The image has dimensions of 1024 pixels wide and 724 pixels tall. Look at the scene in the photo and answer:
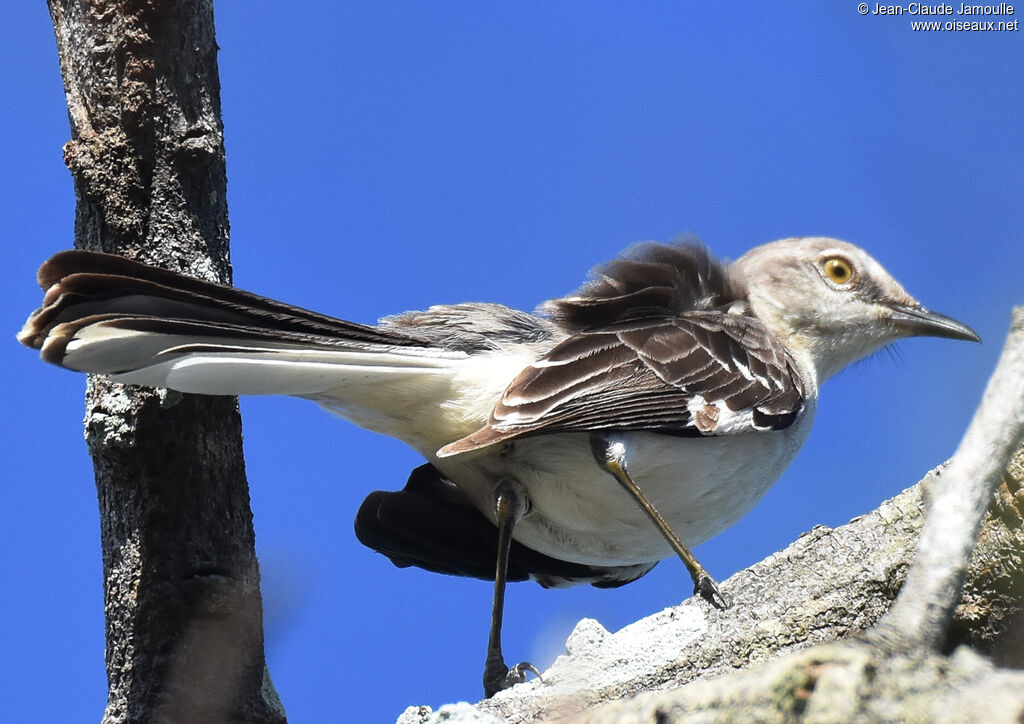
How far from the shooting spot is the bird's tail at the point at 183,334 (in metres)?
2.69

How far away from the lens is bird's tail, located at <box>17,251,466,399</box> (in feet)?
8.82

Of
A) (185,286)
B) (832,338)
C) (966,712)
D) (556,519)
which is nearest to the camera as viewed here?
(966,712)

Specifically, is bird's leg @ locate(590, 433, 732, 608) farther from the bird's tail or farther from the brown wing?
the bird's tail

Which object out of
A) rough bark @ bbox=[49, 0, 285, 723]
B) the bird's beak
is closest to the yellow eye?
the bird's beak

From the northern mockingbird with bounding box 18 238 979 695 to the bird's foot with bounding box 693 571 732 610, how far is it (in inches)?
0.4

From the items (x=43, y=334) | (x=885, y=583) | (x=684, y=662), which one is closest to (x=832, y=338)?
(x=885, y=583)

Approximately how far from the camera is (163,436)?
328cm

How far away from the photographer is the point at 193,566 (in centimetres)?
326

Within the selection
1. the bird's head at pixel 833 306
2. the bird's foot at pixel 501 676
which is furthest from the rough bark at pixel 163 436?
the bird's head at pixel 833 306

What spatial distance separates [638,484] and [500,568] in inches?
27.4

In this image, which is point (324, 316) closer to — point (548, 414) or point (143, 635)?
point (548, 414)

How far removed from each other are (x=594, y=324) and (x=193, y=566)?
1.87 m

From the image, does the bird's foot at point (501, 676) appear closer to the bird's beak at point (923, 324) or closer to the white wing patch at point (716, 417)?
the white wing patch at point (716, 417)

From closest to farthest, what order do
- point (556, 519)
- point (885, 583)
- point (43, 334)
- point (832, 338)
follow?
point (43, 334) → point (885, 583) → point (556, 519) → point (832, 338)
